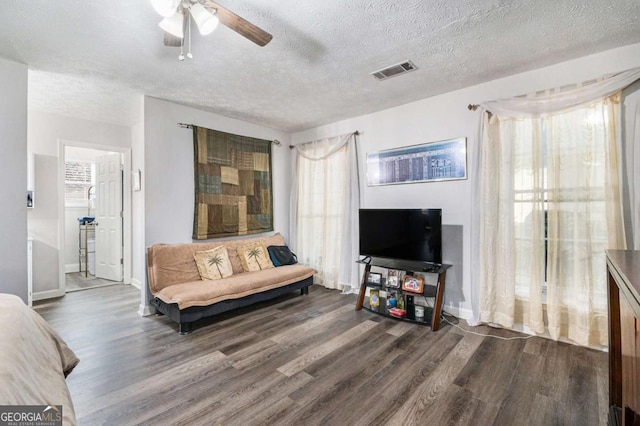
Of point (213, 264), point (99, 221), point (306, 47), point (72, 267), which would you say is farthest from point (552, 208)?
point (72, 267)

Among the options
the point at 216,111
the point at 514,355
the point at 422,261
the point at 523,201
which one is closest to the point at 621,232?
the point at 523,201

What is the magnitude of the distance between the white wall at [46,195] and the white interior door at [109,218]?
764mm

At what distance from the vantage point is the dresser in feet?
3.22

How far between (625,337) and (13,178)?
14.0 ft

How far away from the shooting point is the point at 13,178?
2494mm

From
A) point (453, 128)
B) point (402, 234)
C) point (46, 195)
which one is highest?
point (453, 128)

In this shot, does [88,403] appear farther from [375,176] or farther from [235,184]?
[375,176]

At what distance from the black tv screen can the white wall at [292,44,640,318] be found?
1.18 ft

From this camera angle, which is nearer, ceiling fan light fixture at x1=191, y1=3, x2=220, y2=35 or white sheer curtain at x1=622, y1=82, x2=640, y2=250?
ceiling fan light fixture at x1=191, y1=3, x2=220, y2=35

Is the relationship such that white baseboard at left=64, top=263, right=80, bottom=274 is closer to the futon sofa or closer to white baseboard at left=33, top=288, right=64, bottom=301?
white baseboard at left=33, top=288, right=64, bottom=301

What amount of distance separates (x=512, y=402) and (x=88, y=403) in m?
2.63

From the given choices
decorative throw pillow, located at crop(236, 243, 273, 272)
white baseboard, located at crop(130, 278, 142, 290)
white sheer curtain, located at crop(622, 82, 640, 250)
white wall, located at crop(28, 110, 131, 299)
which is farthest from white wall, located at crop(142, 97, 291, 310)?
white sheer curtain, located at crop(622, 82, 640, 250)

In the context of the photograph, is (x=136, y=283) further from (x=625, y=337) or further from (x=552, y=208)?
(x=552, y=208)

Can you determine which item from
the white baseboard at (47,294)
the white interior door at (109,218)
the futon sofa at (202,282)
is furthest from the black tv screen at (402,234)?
the white baseboard at (47,294)
